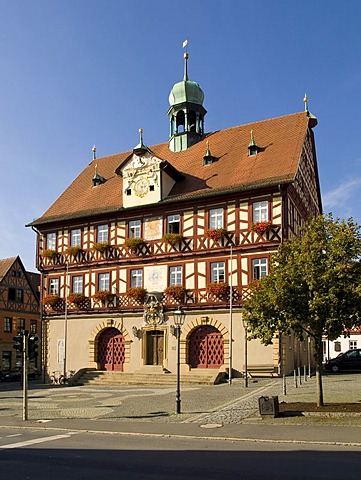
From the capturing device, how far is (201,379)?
3209cm

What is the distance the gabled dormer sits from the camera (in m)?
37.2

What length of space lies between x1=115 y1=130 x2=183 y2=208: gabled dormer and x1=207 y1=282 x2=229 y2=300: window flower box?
22.7ft

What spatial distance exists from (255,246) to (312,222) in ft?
46.8

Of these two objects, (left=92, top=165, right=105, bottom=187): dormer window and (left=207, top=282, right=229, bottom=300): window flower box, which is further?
(left=92, top=165, right=105, bottom=187): dormer window

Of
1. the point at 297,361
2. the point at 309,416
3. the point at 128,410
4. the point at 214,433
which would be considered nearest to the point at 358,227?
the point at 309,416

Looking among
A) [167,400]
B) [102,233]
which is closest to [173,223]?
[102,233]

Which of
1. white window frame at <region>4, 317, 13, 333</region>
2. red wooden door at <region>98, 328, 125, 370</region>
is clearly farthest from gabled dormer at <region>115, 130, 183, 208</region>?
white window frame at <region>4, 317, 13, 333</region>

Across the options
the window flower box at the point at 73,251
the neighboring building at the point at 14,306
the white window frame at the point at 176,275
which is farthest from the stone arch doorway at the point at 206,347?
the neighboring building at the point at 14,306

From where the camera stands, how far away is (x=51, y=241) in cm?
4153

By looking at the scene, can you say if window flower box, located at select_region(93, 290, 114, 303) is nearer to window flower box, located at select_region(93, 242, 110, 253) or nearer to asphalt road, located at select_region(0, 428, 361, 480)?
window flower box, located at select_region(93, 242, 110, 253)

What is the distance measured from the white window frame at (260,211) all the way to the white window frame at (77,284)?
13.1m

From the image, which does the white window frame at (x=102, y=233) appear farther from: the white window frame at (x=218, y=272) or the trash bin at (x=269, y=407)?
the trash bin at (x=269, y=407)

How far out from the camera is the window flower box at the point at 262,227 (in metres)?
32.5

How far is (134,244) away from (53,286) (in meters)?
7.58
